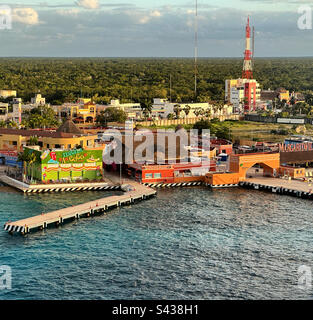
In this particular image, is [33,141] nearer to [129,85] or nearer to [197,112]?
[197,112]

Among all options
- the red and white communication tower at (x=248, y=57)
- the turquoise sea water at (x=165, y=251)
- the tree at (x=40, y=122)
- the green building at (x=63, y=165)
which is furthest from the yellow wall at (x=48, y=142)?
the red and white communication tower at (x=248, y=57)

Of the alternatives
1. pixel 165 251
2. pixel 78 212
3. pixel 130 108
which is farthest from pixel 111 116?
pixel 165 251

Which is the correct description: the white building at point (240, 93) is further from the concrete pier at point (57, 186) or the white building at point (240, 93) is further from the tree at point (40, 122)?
the concrete pier at point (57, 186)

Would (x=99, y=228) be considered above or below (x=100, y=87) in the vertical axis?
below

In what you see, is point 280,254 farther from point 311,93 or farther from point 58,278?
point 311,93

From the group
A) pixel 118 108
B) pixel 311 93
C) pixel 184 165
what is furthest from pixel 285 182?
pixel 311 93

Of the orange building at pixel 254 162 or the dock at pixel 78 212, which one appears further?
the orange building at pixel 254 162
